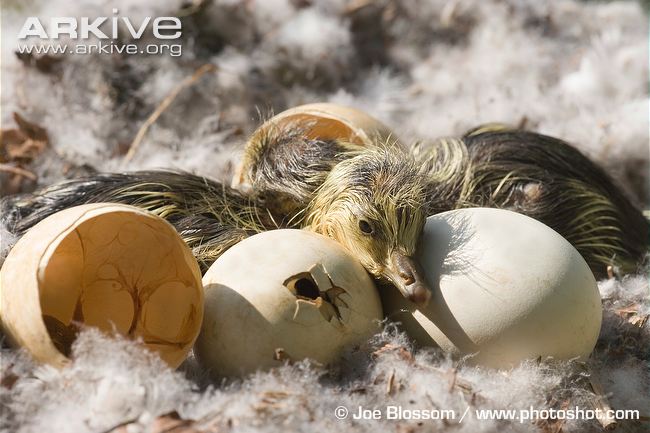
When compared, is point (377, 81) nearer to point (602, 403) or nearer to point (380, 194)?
point (380, 194)

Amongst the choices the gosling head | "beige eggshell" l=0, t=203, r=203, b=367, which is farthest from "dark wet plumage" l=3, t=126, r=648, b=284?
"beige eggshell" l=0, t=203, r=203, b=367

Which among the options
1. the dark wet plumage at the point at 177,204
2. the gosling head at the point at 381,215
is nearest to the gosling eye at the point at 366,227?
the gosling head at the point at 381,215

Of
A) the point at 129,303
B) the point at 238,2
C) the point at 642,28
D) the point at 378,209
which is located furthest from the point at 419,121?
the point at 129,303

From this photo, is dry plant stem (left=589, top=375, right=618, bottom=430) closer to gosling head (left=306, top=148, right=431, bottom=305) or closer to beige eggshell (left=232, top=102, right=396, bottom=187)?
gosling head (left=306, top=148, right=431, bottom=305)

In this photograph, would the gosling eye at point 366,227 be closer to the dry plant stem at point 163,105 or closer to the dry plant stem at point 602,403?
the dry plant stem at point 602,403

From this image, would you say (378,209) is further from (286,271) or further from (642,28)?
(642,28)

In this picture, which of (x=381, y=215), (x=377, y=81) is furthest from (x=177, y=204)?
(x=377, y=81)
